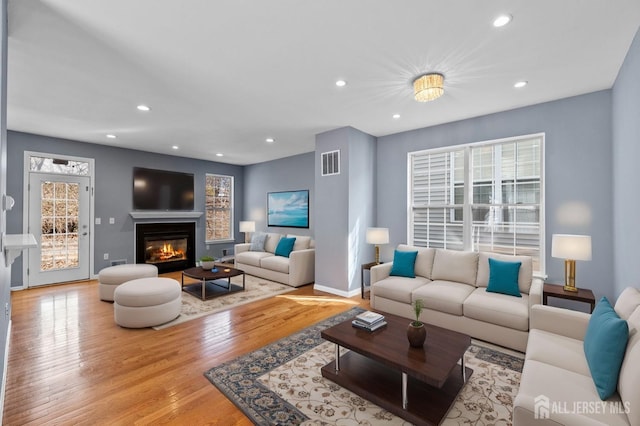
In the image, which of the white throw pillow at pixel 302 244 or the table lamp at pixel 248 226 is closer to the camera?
the white throw pillow at pixel 302 244

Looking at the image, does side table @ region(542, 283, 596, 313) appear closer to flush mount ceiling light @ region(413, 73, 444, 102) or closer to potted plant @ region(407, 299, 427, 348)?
potted plant @ region(407, 299, 427, 348)

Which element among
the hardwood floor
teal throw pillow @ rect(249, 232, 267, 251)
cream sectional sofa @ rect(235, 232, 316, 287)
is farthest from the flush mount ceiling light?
teal throw pillow @ rect(249, 232, 267, 251)

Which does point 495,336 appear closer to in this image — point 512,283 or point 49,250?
point 512,283

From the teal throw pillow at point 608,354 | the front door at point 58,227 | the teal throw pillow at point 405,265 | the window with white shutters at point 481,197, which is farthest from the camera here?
the front door at point 58,227

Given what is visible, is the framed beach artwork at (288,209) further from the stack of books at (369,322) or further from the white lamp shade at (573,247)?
the white lamp shade at (573,247)

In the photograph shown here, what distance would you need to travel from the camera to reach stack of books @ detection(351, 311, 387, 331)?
97.4 inches

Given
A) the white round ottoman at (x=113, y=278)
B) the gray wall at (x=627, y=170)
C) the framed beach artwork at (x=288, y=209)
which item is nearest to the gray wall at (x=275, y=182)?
the framed beach artwork at (x=288, y=209)

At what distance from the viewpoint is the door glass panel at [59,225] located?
204 inches

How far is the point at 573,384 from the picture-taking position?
1606mm

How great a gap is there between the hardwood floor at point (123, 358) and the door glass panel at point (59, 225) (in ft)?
3.26

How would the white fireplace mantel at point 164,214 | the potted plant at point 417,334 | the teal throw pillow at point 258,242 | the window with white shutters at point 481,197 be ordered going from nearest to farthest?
the potted plant at point 417,334 < the window with white shutters at point 481,197 < the white fireplace mantel at point 164,214 < the teal throw pillow at point 258,242

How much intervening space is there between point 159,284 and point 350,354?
2569 mm

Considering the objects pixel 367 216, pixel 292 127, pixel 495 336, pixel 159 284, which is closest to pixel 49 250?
pixel 159 284

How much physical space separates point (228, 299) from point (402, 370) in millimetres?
3199
